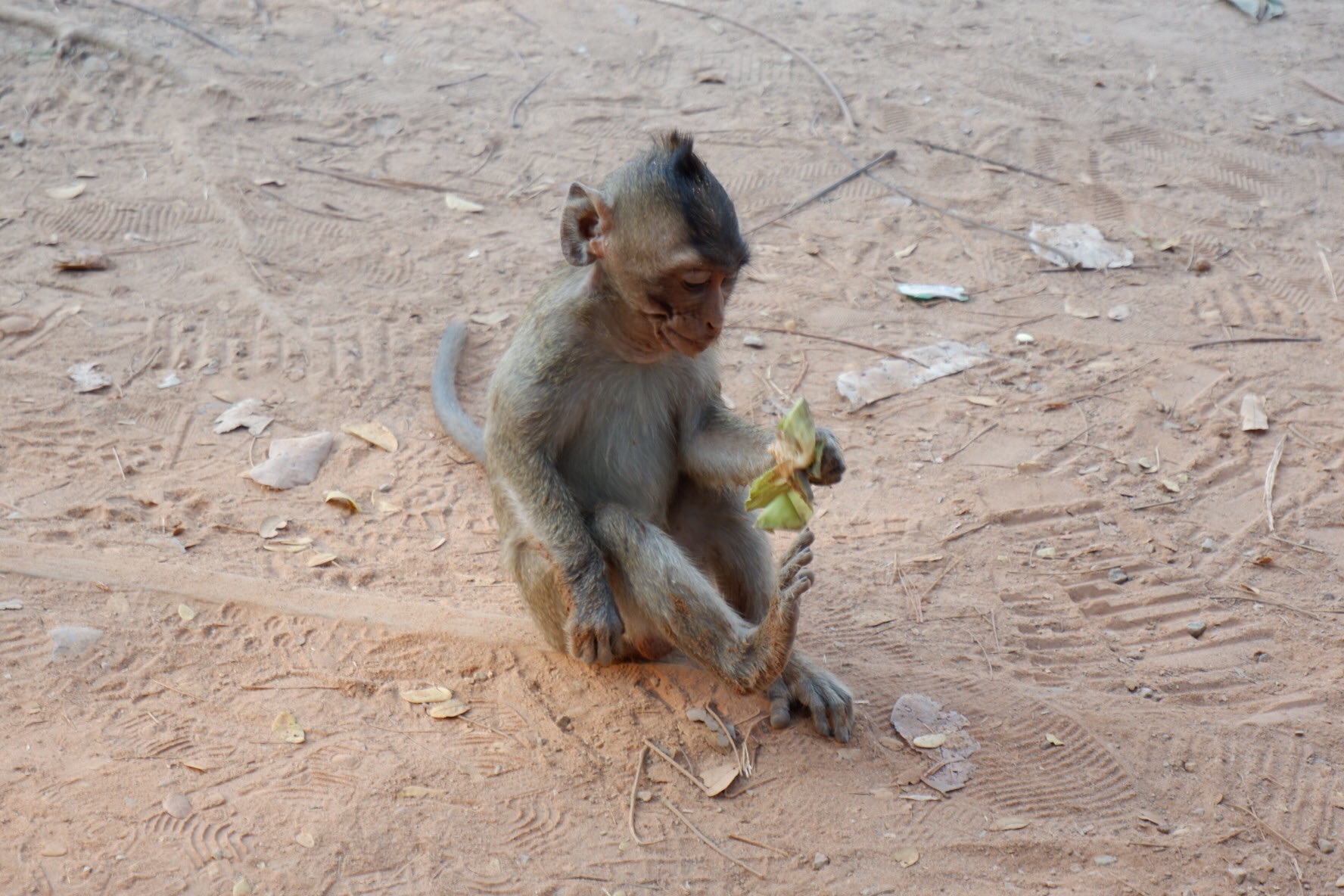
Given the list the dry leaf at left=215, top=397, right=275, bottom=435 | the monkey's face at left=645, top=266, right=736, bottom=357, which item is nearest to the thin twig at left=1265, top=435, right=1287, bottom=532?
the monkey's face at left=645, top=266, right=736, bottom=357

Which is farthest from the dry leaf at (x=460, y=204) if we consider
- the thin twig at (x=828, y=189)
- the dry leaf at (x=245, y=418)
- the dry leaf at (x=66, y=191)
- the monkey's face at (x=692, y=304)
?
the monkey's face at (x=692, y=304)

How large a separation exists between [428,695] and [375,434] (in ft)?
7.37

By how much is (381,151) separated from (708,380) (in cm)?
578

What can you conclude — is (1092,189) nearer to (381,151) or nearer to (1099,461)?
(1099,461)

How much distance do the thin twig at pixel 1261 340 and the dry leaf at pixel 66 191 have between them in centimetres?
798

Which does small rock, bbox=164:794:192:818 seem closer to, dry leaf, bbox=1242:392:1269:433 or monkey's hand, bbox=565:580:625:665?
monkey's hand, bbox=565:580:625:665

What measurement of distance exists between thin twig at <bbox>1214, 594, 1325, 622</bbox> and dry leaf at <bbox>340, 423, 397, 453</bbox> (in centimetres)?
441

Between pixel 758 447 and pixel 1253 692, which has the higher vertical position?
pixel 758 447

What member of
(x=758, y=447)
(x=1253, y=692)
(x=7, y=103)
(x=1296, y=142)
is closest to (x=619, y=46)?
(x=7, y=103)

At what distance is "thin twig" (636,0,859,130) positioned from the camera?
410 inches

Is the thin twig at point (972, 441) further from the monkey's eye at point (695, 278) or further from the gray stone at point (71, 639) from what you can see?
the gray stone at point (71, 639)

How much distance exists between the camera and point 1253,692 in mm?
5070

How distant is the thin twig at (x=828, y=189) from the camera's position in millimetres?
9094

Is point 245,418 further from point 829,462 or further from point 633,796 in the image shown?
point 829,462
